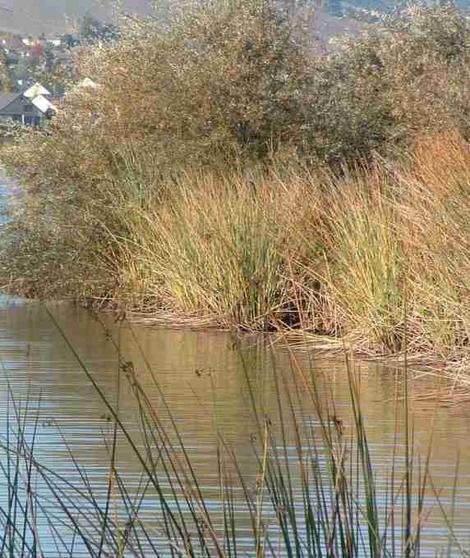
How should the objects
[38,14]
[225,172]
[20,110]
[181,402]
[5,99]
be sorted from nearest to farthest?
[181,402] < [225,172] < [20,110] < [5,99] < [38,14]

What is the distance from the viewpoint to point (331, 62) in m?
22.6

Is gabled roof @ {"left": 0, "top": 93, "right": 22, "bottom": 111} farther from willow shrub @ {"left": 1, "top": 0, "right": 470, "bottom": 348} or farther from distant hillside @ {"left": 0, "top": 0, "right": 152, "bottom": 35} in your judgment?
distant hillside @ {"left": 0, "top": 0, "right": 152, "bottom": 35}

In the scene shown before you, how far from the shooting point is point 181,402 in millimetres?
9578

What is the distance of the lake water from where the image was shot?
6848 mm

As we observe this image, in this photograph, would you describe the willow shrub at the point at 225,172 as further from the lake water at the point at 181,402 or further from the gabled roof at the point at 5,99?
the gabled roof at the point at 5,99

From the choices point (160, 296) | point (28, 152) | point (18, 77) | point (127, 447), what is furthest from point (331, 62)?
point (18, 77)

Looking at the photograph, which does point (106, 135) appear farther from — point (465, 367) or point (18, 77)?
point (18, 77)

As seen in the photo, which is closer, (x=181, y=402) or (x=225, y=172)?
(x=181, y=402)

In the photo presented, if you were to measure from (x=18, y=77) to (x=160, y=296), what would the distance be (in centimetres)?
8902

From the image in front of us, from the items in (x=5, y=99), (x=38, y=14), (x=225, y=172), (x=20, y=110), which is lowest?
(x=225, y=172)

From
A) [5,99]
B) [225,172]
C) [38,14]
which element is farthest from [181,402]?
[38,14]

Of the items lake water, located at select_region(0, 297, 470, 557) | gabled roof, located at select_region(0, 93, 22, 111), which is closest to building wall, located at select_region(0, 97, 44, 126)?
gabled roof, located at select_region(0, 93, 22, 111)

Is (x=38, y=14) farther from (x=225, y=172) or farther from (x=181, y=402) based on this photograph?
(x=181, y=402)

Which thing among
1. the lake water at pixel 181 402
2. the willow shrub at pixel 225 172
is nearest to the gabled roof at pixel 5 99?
the willow shrub at pixel 225 172
